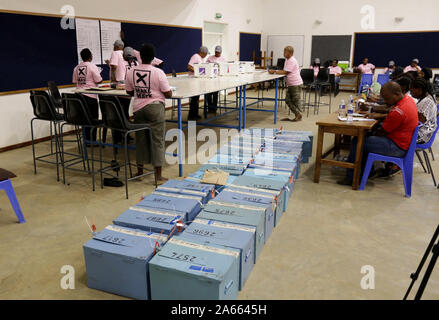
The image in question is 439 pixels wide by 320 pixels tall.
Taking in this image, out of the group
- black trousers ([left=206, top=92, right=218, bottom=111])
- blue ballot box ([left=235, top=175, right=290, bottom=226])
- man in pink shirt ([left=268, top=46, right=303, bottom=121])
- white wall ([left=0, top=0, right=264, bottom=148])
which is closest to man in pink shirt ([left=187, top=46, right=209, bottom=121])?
black trousers ([left=206, top=92, right=218, bottom=111])

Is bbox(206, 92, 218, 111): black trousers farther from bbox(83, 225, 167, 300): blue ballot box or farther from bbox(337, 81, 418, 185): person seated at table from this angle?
bbox(83, 225, 167, 300): blue ballot box

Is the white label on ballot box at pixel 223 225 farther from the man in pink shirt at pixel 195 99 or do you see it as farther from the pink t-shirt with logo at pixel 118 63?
the man in pink shirt at pixel 195 99

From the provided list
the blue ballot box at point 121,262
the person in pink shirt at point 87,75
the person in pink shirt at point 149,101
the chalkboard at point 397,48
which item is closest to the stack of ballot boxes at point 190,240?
the blue ballot box at point 121,262

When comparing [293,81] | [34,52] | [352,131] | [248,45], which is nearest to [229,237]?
[352,131]

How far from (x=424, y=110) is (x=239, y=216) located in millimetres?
2701

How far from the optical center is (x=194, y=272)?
73.9 inches

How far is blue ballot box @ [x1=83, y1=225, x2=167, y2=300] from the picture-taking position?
206cm

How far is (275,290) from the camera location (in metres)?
2.22

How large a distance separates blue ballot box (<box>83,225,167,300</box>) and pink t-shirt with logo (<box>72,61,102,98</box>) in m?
2.99

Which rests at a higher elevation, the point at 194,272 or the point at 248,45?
the point at 248,45

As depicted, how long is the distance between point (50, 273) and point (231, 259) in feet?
4.18

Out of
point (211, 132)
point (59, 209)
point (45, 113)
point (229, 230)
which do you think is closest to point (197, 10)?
point (211, 132)

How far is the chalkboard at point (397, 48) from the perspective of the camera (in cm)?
1150

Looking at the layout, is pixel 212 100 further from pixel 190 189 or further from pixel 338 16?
pixel 338 16
